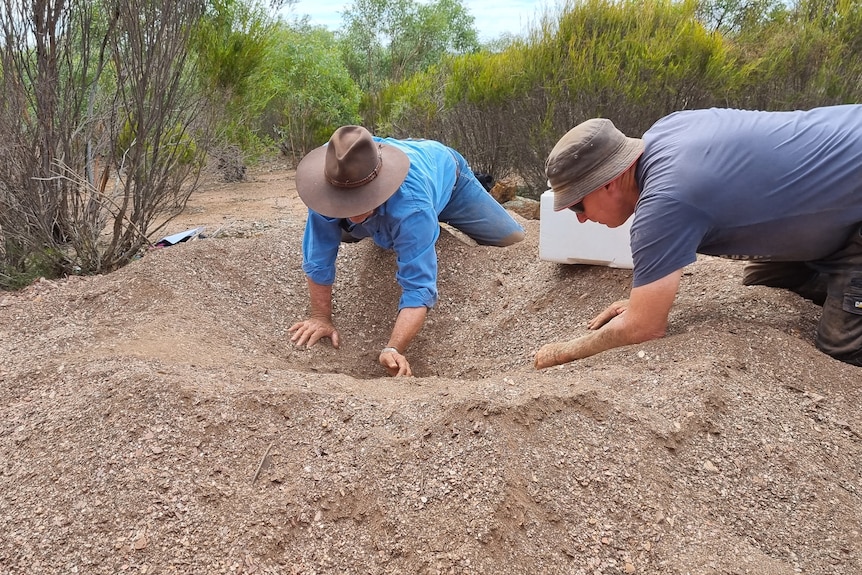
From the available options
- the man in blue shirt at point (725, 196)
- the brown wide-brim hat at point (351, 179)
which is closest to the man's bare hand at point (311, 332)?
the brown wide-brim hat at point (351, 179)

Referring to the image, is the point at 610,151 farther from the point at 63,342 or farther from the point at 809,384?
the point at 63,342

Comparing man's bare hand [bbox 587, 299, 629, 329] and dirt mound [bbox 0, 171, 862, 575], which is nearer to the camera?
dirt mound [bbox 0, 171, 862, 575]

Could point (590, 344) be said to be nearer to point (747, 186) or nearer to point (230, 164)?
point (747, 186)

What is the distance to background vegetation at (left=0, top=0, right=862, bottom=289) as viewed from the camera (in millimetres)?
3506

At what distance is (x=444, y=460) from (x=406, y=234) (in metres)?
1.27

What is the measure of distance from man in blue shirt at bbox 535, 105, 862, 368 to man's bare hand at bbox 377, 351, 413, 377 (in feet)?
2.51

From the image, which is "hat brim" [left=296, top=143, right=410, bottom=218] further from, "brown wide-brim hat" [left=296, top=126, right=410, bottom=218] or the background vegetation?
the background vegetation

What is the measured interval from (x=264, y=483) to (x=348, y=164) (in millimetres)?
1340

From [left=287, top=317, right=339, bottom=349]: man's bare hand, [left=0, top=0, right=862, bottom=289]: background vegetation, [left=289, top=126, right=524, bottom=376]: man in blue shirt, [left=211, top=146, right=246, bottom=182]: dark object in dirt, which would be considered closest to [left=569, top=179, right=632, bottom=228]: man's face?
[left=289, top=126, right=524, bottom=376]: man in blue shirt

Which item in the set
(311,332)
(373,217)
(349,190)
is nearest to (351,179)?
(349,190)

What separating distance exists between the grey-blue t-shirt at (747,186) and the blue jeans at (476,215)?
1.72 metres

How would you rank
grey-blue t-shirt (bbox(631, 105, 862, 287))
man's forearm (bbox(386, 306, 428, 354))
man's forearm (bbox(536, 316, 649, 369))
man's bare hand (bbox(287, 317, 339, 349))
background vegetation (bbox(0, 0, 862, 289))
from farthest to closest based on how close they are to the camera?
1. background vegetation (bbox(0, 0, 862, 289))
2. man's bare hand (bbox(287, 317, 339, 349))
3. man's forearm (bbox(386, 306, 428, 354))
4. man's forearm (bbox(536, 316, 649, 369))
5. grey-blue t-shirt (bbox(631, 105, 862, 287))

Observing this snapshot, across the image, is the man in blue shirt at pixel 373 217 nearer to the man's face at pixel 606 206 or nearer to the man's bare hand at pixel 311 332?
the man's bare hand at pixel 311 332

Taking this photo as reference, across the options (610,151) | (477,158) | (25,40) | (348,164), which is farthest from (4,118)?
(477,158)
